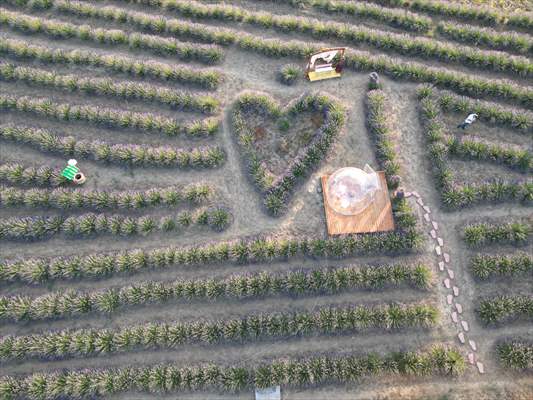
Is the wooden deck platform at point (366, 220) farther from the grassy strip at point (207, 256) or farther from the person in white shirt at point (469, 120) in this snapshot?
the person in white shirt at point (469, 120)

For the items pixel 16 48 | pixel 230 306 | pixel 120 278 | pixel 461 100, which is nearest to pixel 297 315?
pixel 230 306

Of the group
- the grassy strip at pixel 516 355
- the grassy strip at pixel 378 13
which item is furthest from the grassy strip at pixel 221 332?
the grassy strip at pixel 378 13

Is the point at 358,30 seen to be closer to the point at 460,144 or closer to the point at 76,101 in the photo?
the point at 460,144

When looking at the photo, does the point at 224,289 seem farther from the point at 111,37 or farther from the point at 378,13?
the point at 378,13

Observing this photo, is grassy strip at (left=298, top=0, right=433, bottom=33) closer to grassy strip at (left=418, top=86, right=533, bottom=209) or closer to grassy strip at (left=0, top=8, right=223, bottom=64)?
grassy strip at (left=0, top=8, right=223, bottom=64)

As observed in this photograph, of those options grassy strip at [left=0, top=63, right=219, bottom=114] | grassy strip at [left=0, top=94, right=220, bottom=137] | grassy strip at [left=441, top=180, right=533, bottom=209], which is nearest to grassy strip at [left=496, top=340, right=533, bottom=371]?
grassy strip at [left=441, top=180, right=533, bottom=209]

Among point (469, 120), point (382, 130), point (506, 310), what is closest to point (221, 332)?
point (506, 310)
